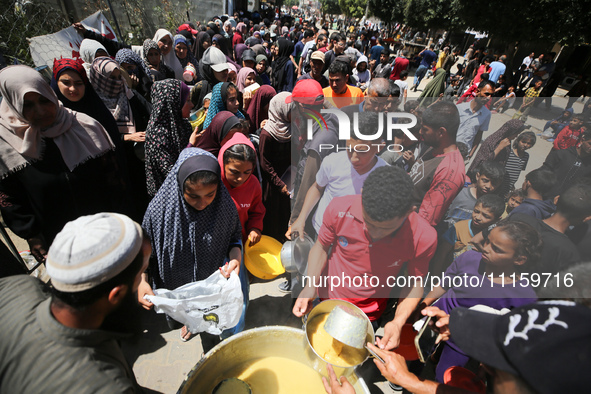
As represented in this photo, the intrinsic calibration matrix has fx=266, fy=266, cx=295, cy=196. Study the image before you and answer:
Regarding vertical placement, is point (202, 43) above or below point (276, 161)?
above

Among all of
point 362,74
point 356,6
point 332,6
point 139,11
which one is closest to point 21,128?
point 362,74

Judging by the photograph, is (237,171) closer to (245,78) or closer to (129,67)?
(129,67)

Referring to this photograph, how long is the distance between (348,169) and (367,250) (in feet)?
2.61

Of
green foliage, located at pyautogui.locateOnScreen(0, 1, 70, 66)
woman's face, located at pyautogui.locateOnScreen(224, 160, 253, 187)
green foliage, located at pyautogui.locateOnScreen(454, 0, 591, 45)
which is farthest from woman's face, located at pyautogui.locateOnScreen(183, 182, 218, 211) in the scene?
green foliage, located at pyautogui.locateOnScreen(454, 0, 591, 45)

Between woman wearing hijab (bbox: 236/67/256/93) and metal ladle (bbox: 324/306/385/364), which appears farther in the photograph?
woman wearing hijab (bbox: 236/67/256/93)

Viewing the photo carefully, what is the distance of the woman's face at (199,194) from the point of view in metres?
1.74

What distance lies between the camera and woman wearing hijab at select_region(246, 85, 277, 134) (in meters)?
3.88

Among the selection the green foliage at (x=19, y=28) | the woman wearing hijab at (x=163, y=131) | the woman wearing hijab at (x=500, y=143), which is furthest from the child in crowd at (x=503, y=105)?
the green foliage at (x=19, y=28)

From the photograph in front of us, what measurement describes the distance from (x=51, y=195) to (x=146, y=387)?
70.5 inches

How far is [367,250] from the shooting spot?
67.4 inches

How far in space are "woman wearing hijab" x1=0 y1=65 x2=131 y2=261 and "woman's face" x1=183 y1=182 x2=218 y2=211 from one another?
1192 mm

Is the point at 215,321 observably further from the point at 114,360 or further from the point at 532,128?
the point at 532,128

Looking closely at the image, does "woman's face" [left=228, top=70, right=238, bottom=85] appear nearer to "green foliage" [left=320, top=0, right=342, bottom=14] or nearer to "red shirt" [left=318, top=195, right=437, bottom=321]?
"red shirt" [left=318, top=195, right=437, bottom=321]

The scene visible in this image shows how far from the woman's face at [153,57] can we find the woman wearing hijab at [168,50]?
0.62m
